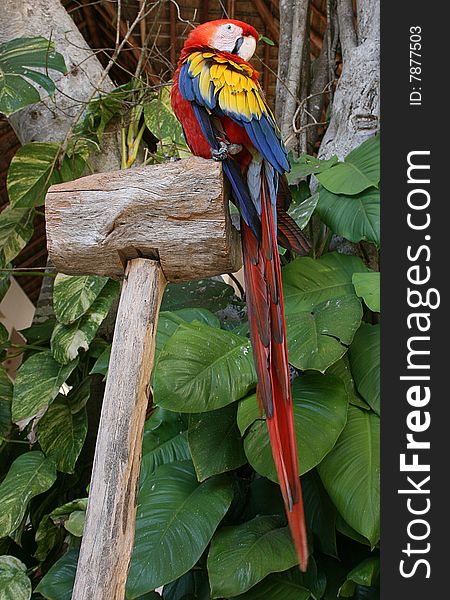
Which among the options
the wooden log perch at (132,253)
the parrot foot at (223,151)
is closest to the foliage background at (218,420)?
the wooden log perch at (132,253)

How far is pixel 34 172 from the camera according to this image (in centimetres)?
177

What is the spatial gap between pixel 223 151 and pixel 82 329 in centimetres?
77

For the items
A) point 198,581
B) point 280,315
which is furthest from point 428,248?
point 198,581

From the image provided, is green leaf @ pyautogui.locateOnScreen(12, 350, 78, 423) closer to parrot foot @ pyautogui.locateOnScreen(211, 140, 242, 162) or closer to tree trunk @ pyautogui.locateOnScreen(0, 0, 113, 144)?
tree trunk @ pyautogui.locateOnScreen(0, 0, 113, 144)

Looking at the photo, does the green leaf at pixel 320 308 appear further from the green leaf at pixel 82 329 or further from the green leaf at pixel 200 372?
the green leaf at pixel 82 329

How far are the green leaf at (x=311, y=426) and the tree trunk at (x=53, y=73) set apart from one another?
1.11 meters

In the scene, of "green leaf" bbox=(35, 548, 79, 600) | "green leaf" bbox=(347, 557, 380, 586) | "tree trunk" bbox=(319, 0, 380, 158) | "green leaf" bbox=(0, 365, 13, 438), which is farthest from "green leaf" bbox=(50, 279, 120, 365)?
"green leaf" bbox=(347, 557, 380, 586)

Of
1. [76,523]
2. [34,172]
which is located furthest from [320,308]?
[34,172]

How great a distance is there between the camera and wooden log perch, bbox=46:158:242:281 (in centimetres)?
95

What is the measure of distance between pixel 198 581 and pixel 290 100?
127cm

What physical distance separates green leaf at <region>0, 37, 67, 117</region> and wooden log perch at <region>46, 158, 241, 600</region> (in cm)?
69

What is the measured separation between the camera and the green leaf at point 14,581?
1.36 m

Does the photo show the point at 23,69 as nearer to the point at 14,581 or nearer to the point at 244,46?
the point at 244,46

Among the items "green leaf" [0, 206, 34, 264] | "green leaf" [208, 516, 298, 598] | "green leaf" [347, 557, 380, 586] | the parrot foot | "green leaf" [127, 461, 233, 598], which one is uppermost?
the parrot foot
